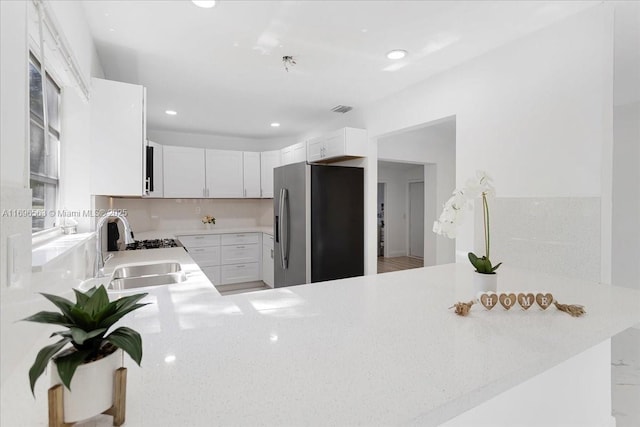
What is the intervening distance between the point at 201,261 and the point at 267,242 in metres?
0.98

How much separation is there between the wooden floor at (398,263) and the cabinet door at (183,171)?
12.2 ft

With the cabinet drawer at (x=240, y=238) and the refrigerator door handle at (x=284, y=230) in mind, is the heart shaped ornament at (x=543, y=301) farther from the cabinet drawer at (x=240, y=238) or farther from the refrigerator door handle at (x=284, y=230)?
the cabinet drawer at (x=240, y=238)

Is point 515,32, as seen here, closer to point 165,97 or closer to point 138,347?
point 138,347

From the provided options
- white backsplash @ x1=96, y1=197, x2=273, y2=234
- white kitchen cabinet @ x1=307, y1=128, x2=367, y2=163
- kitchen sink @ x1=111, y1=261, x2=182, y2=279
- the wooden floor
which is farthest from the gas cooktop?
the wooden floor

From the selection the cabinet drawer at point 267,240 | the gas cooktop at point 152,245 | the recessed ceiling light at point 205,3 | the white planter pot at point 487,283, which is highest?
the recessed ceiling light at point 205,3

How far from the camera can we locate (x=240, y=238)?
4809 mm

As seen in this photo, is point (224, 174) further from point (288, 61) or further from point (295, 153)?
point (288, 61)

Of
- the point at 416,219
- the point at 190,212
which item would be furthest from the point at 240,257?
the point at 416,219

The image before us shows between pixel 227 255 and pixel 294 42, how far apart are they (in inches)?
130

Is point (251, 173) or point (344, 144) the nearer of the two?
point (344, 144)

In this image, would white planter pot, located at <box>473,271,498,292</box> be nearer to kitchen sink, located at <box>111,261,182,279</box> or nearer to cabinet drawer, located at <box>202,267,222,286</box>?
kitchen sink, located at <box>111,261,182,279</box>

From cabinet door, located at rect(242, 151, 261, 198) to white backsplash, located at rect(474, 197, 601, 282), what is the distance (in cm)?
363

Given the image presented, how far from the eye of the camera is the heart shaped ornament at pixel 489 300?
1123 mm

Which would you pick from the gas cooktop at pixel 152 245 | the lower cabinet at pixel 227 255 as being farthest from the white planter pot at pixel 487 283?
the lower cabinet at pixel 227 255
